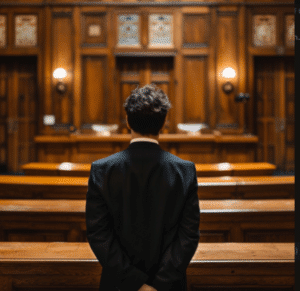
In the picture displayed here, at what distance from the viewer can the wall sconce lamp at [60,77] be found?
22.6ft

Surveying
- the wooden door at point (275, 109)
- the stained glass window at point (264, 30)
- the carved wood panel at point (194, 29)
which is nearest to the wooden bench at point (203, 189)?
the wooden door at point (275, 109)

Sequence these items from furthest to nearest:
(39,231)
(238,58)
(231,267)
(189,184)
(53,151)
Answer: (238,58) → (53,151) → (39,231) → (231,267) → (189,184)

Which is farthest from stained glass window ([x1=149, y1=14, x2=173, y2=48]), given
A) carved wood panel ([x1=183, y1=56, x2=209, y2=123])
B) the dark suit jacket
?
the dark suit jacket

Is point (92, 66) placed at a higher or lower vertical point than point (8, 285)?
higher

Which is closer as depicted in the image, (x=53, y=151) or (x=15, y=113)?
(x=53, y=151)

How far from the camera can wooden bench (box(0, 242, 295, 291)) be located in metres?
2.08

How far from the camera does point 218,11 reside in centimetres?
702

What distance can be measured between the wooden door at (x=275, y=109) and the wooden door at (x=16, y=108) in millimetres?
5099

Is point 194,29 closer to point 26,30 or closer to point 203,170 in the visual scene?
point 26,30

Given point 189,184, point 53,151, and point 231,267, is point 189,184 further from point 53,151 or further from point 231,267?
point 53,151

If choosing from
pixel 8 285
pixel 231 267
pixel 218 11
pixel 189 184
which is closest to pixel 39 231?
pixel 8 285

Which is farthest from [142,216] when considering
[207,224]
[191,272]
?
[207,224]

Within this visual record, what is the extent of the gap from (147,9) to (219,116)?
2786 mm

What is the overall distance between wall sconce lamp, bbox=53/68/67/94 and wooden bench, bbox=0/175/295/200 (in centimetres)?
364
